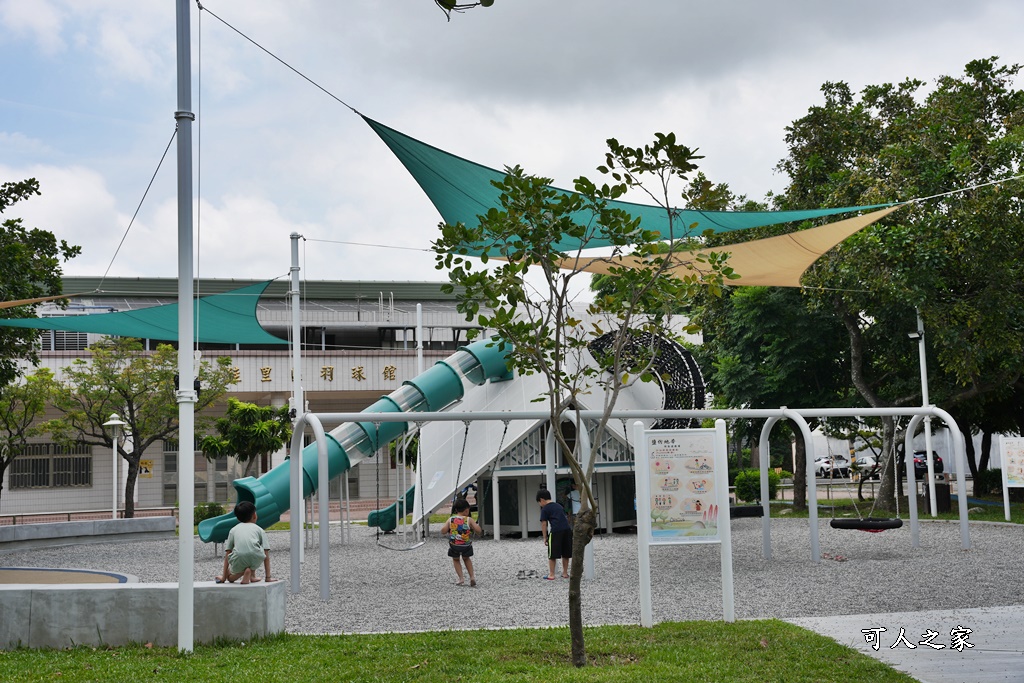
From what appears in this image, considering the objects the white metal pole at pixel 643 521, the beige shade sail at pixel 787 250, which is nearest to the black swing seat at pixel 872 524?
the beige shade sail at pixel 787 250

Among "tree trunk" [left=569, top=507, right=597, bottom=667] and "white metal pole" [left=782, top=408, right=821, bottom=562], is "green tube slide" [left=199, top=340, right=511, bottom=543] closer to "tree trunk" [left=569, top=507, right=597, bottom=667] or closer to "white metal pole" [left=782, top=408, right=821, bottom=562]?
"white metal pole" [left=782, top=408, right=821, bottom=562]

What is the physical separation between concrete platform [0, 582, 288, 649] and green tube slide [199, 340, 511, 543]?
8630 mm

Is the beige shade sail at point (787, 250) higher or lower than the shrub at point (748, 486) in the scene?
higher

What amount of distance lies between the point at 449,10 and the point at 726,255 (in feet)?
16.9

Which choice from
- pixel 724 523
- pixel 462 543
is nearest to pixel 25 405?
pixel 462 543

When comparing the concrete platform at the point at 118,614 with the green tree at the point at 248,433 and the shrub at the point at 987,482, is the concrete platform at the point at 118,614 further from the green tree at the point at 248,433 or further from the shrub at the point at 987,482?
the shrub at the point at 987,482

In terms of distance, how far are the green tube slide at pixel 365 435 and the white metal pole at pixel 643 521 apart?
26.5 feet

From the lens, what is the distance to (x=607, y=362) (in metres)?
8.75

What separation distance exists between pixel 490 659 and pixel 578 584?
2.95ft

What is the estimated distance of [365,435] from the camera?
20.2 m

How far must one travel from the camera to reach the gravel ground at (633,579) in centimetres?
1084

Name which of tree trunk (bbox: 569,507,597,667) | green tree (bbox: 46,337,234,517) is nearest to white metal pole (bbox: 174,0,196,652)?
tree trunk (bbox: 569,507,597,667)

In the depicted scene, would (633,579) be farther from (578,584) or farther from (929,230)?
(929,230)

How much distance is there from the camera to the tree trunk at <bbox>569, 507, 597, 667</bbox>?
786cm
